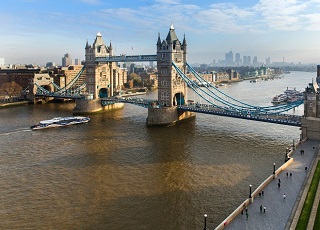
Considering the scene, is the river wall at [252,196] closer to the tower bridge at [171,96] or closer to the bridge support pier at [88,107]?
the tower bridge at [171,96]

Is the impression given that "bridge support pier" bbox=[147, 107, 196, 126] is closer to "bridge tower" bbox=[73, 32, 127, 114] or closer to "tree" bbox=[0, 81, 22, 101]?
"bridge tower" bbox=[73, 32, 127, 114]

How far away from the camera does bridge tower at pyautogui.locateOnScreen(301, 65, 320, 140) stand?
41.6m

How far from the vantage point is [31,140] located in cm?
4912

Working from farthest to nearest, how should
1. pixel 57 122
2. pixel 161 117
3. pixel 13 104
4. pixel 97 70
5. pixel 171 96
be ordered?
pixel 13 104
pixel 97 70
pixel 171 96
pixel 57 122
pixel 161 117

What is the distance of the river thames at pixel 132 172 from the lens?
25.4 m

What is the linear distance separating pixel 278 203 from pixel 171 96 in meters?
38.3

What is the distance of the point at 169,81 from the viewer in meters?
61.9

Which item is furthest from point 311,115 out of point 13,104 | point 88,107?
point 13,104

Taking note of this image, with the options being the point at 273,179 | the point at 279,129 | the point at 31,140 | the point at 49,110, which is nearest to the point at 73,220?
the point at 273,179

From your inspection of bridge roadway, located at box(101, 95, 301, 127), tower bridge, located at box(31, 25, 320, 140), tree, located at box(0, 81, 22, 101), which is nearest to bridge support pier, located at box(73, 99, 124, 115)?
tower bridge, located at box(31, 25, 320, 140)

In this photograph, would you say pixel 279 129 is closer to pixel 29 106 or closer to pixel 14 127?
pixel 14 127

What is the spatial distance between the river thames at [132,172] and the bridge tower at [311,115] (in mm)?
3270

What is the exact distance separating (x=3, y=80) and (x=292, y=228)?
11963 centimetres

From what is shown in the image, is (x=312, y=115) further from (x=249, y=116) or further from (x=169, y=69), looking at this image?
(x=169, y=69)
